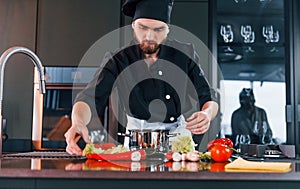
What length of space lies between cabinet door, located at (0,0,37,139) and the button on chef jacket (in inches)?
33.5

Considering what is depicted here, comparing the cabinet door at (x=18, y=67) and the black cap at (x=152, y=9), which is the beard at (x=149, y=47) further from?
the cabinet door at (x=18, y=67)

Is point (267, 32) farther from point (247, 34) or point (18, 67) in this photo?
point (18, 67)

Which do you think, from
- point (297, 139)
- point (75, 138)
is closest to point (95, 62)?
point (75, 138)

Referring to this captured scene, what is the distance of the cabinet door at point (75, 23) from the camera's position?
9.86 feet

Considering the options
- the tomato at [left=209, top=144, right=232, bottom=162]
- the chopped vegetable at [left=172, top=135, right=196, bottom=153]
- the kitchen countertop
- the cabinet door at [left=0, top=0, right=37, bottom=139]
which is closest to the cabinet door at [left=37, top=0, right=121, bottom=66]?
the cabinet door at [left=0, top=0, right=37, bottom=139]

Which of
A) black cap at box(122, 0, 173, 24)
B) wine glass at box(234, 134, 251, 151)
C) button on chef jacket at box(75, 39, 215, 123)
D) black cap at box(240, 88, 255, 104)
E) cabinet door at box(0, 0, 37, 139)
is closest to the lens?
black cap at box(122, 0, 173, 24)

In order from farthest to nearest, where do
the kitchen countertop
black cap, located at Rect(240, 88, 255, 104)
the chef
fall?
black cap, located at Rect(240, 88, 255, 104)
the chef
the kitchen countertop

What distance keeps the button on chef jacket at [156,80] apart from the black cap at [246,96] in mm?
1083

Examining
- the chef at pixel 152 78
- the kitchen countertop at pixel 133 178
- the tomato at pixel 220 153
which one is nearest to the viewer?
the kitchen countertop at pixel 133 178

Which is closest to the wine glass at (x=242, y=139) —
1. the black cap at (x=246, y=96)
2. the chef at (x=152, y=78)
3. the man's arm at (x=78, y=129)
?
the black cap at (x=246, y=96)

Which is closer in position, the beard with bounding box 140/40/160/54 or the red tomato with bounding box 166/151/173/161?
the red tomato with bounding box 166/151/173/161

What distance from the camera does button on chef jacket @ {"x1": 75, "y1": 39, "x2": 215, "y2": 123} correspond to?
229cm

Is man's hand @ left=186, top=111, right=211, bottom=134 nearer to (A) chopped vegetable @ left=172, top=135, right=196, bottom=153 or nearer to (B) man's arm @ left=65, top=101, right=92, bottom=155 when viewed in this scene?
(A) chopped vegetable @ left=172, top=135, right=196, bottom=153

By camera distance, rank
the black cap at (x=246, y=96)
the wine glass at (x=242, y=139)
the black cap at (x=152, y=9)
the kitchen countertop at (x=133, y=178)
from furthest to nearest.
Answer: the black cap at (x=246, y=96)
the wine glass at (x=242, y=139)
the black cap at (x=152, y=9)
the kitchen countertop at (x=133, y=178)
